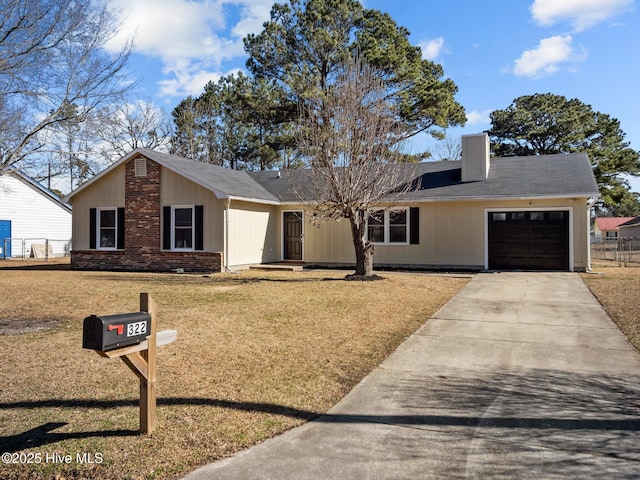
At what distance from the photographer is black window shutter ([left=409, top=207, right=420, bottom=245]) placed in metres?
17.2

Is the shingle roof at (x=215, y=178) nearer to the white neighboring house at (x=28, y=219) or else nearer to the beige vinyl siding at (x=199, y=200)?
the beige vinyl siding at (x=199, y=200)

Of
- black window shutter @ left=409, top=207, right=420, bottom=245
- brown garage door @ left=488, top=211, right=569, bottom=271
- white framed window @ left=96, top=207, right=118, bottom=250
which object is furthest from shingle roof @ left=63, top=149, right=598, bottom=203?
white framed window @ left=96, top=207, right=118, bottom=250

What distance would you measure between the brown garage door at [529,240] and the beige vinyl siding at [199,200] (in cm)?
912

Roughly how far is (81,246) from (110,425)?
53.6 feet

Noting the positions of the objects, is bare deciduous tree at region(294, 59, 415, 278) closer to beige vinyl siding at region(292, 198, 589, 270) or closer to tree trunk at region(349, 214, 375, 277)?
tree trunk at region(349, 214, 375, 277)

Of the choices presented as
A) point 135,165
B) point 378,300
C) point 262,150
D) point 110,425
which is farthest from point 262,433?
point 262,150

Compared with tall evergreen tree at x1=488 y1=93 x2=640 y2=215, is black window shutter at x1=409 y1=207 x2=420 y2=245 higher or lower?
lower

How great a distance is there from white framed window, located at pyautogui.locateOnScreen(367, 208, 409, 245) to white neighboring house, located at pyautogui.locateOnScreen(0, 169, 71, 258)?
653 inches

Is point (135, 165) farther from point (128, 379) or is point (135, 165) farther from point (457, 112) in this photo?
point (457, 112)

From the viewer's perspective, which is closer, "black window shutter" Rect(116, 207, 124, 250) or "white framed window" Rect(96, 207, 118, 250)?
"black window shutter" Rect(116, 207, 124, 250)

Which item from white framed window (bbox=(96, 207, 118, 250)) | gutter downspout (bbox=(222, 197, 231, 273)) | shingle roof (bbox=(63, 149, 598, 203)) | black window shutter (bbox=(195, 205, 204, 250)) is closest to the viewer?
shingle roof (bbox=(63, 149, 598, 203))

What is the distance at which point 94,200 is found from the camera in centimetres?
1803

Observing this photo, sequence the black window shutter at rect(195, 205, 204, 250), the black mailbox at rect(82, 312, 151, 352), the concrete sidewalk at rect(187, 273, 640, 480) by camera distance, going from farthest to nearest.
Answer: the black window shutter at rect(195, 205, 204, 250) → the concrete sidewalk at rect(187, 273, 640, 480) → the black mailbox at rect(82, 312, 151, 352)

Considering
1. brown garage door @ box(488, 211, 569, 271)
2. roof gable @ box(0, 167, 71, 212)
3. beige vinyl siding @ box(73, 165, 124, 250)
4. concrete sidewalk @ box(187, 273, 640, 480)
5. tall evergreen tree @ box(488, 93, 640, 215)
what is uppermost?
tall evergreen tree @ box(488, 93, 640, 215)
